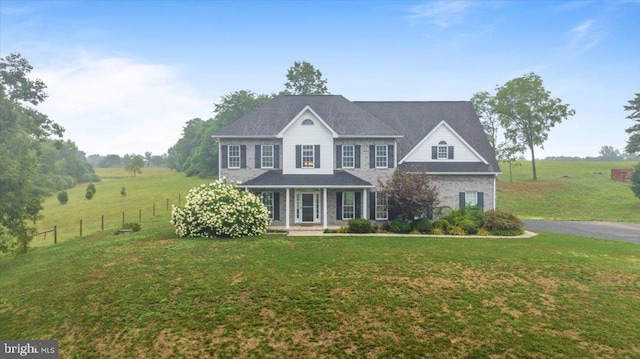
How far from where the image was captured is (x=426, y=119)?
28.9 m

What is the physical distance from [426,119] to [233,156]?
1653cm

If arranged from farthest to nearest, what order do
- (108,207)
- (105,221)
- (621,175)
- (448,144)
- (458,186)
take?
(621,175) < (108,207) < (105,221) < (448,144) < (458,186)

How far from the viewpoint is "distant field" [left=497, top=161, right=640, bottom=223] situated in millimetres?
34656

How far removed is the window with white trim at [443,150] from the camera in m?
26.2

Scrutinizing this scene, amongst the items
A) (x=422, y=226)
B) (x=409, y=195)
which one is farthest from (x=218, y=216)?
(x=422, y=226)

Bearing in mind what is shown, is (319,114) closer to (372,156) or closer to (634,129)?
(372,156)

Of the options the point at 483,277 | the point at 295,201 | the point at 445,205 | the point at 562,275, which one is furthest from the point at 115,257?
the point at 445,205

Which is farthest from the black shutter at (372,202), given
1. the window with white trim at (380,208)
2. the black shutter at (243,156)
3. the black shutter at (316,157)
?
the black shutter at (243,156)

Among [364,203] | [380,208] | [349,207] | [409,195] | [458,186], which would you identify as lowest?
[380,208]

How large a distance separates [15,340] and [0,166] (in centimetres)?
1780

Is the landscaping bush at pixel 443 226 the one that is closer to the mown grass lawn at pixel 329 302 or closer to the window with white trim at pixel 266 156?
the mown grass lawn at pixel 329 302

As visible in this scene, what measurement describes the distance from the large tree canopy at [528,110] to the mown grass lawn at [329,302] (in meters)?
38.3

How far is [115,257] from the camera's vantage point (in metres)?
15.8

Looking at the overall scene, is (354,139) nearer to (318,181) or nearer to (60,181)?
(318,181)
